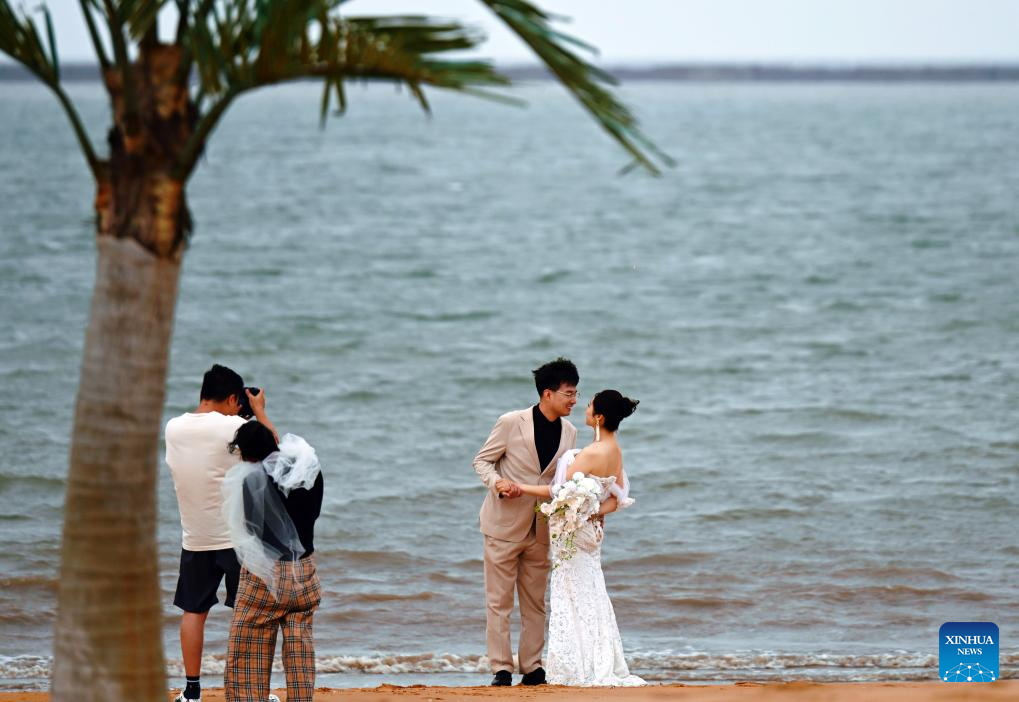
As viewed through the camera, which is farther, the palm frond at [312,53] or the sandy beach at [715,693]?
the sandy beach at [715,693]

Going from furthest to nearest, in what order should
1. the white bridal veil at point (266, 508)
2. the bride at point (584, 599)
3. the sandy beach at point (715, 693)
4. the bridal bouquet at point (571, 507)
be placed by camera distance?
the bride at point (584, 599) → the bridal bouquet at point (571, 507) → the sandy beach at point (715, 693) → the white bridal veil at point (266, 508)

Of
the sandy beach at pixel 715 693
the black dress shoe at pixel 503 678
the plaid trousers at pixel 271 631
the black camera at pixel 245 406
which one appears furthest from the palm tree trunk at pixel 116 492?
the black dress shoe at pixel 503 678

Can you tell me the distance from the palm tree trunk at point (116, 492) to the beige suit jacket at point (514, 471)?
3.08 m

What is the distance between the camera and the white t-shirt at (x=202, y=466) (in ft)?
23.3

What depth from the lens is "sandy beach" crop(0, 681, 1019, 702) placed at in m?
6.98

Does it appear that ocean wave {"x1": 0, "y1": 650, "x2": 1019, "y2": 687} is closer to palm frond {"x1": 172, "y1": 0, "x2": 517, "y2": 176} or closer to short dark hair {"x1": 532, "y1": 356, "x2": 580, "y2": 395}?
short dark hair {"x1": 532, "y1": 356, "x2": 580, "y2": 395}

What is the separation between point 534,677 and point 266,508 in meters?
2.41

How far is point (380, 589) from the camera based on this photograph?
11734 millimetres

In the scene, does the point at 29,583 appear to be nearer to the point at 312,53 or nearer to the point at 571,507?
the point at 571,507

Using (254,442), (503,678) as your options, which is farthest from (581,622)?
(254,442)

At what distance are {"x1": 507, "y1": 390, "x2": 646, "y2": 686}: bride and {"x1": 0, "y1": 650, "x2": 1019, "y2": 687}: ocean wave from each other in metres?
1.34

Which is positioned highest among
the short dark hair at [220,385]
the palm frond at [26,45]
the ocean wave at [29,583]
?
the palm frond at [26,45]

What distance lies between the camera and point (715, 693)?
23.7 ft

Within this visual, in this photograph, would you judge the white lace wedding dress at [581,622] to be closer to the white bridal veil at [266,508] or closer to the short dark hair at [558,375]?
the short dark hair at [558,375]
